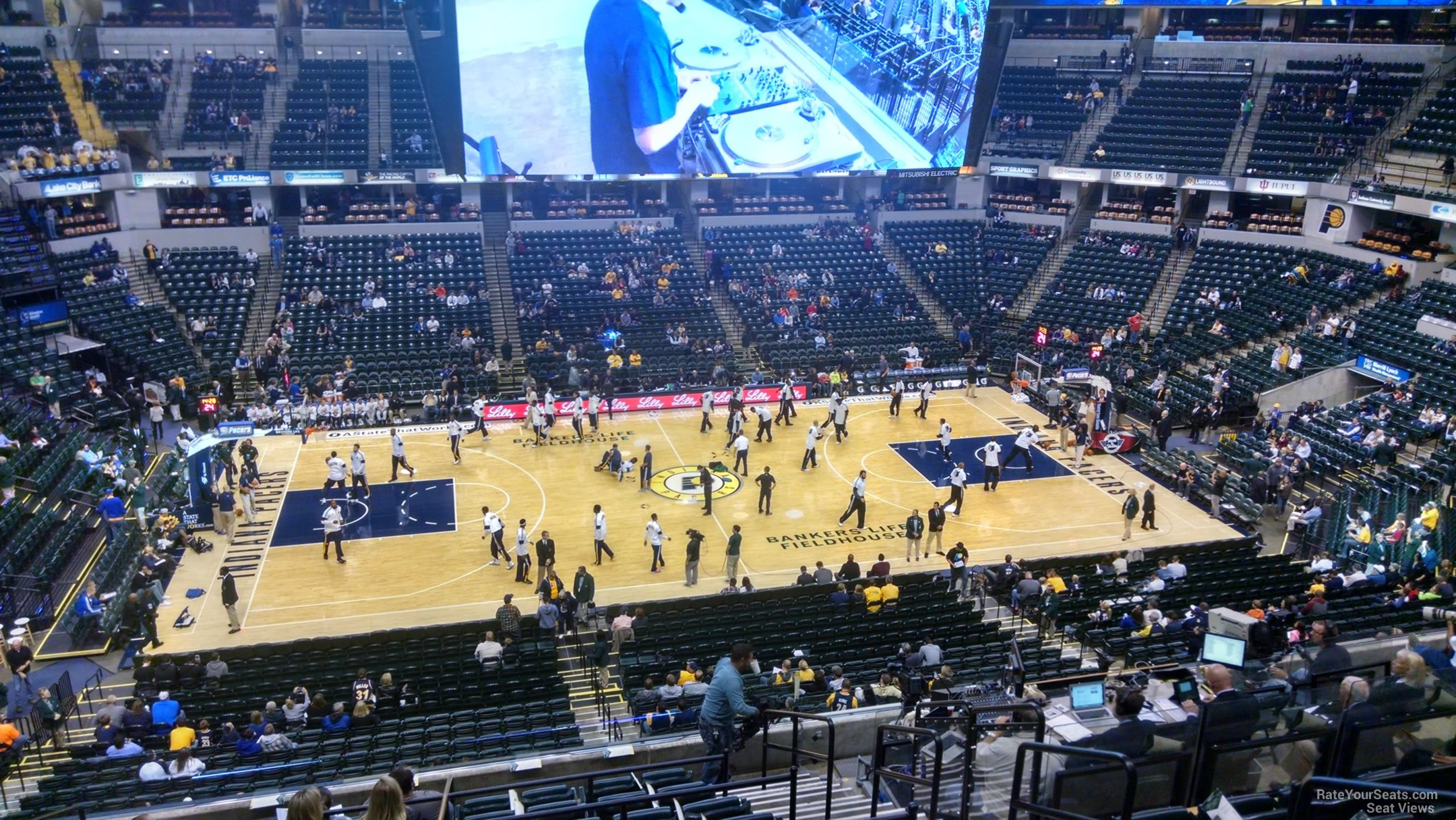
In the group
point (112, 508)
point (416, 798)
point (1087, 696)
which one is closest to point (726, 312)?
point (112, 508)

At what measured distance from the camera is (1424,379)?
3297 cm

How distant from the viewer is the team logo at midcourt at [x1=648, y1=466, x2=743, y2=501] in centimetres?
3059

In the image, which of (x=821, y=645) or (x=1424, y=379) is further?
(x=1424, y=379)

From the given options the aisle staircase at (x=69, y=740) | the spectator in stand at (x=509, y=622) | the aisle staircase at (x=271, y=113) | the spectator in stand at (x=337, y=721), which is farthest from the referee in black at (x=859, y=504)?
the aisle staircase at (x=271, y=113)

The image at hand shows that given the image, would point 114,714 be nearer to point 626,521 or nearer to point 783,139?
point 626,521

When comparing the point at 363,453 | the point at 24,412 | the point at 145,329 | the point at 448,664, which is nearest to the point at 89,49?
the point at 145,329

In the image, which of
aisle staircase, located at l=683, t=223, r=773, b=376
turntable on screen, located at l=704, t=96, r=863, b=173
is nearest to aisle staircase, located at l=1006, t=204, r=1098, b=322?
turntable on screen, located at l=704, t=96, r=863, b=173

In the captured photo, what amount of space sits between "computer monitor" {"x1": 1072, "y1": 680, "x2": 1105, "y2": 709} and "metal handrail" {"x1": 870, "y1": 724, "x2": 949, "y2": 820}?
135 centimetres

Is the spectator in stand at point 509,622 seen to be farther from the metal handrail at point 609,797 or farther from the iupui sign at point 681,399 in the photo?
the iupui sign at point 681,399

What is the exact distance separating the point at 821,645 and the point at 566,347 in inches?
868

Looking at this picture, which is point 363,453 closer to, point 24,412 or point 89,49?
point 24,412

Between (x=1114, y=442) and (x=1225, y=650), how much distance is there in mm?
23367

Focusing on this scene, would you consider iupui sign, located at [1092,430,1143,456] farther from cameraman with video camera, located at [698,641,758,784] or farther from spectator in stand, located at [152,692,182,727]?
spectator in stand, located at [152,692,182,727]

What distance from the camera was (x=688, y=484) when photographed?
1235 inches
